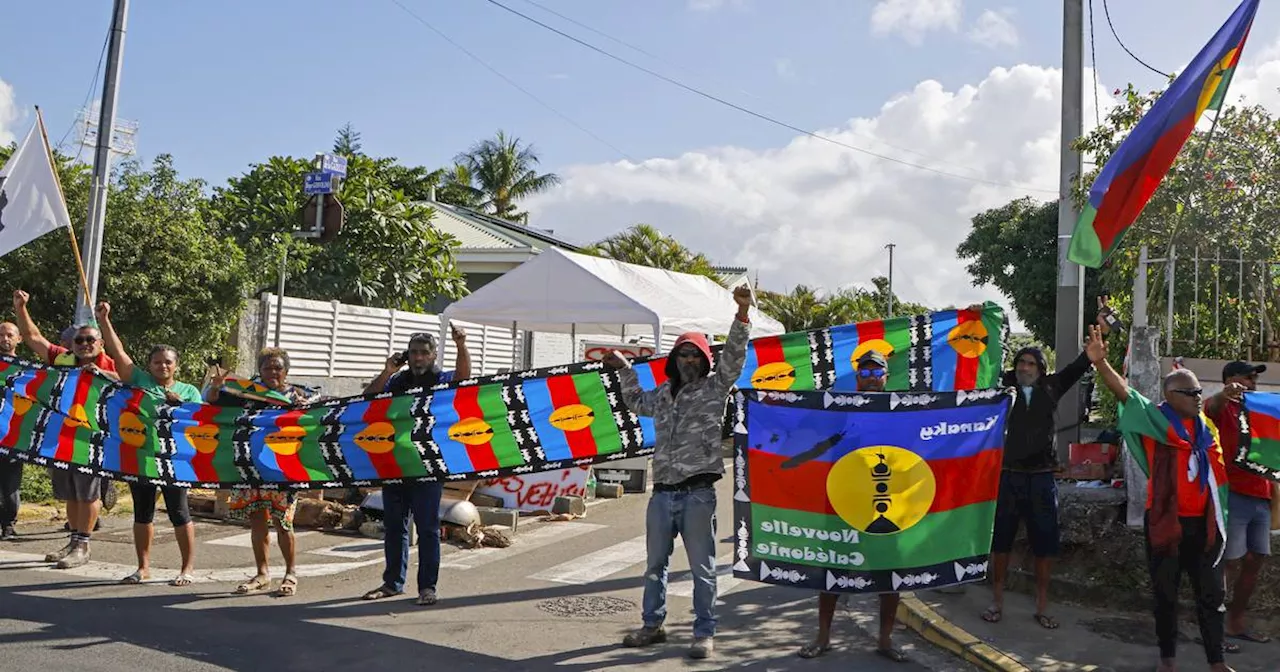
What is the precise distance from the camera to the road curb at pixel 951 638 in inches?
250

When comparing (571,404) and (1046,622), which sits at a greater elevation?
(571,404)

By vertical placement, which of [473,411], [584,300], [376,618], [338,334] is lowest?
[376,618]

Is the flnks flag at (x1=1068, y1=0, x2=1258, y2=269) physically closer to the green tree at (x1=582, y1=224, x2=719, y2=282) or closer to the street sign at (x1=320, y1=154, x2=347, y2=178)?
the street sign at (x1=320, y1=154, x2=347, y2=178)

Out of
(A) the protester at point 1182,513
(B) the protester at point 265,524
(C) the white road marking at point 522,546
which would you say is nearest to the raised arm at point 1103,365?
(A) the protester at point 1182,513

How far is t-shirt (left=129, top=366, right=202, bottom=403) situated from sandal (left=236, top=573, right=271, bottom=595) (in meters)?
1.51

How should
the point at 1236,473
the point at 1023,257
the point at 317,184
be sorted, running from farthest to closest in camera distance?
the point at 1023,257 < the point at 317,184 < the point at 1236,473

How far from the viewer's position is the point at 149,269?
15047 millimetres

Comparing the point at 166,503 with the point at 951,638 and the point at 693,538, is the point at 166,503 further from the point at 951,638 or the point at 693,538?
the point at 951,638

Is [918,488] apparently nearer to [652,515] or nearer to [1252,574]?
[652,515]

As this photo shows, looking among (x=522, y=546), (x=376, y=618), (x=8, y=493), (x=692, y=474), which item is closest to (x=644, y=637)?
(x=692, y=474)

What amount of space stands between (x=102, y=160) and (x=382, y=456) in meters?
6.33

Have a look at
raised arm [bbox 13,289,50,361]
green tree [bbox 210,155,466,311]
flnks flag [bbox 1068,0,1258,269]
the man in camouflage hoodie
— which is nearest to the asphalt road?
the man in camouflage hoodie

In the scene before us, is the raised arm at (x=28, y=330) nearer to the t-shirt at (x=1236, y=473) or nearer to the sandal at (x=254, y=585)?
the sandal at (x=254, y=585)

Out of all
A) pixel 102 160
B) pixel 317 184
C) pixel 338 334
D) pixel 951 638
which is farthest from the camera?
pixel 338 334
